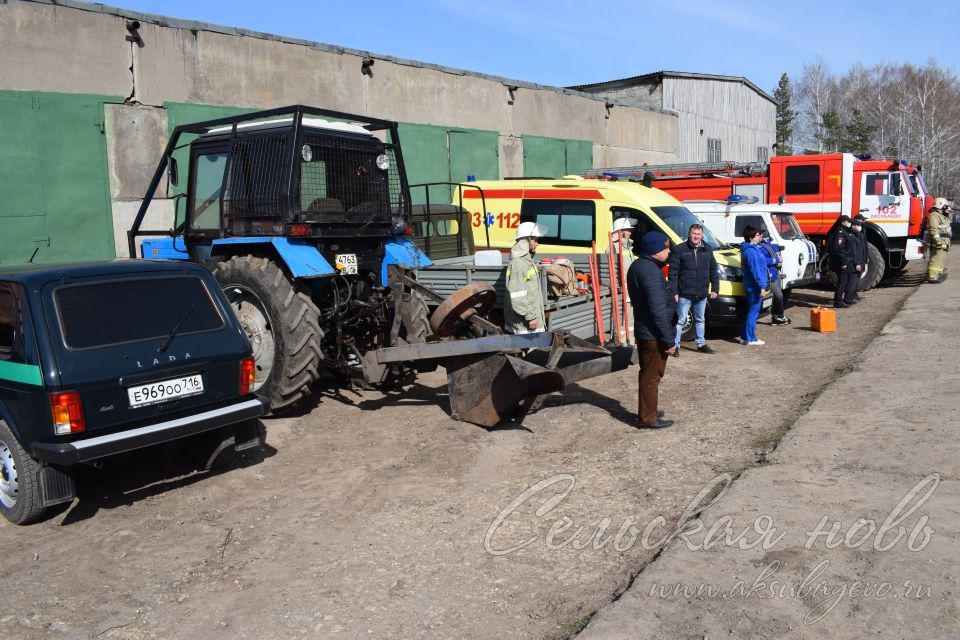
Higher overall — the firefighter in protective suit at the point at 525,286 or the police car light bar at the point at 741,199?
the police car light bar at the point at 741,199

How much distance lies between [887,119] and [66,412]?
5020cm

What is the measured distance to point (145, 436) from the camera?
5000mm

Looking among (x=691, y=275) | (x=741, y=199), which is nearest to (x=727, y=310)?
(x=691, y=275)

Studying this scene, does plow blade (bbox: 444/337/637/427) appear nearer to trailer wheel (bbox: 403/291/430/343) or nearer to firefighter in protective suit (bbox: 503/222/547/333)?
trailer wheel (bbox: 403/291/430/343)

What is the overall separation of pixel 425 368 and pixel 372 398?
24.6 inches

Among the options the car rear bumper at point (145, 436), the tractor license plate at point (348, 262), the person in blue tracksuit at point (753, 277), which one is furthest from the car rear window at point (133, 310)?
the person in blue tracksuit at point (753, 277)

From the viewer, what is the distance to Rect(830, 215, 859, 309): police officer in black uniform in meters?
13.5

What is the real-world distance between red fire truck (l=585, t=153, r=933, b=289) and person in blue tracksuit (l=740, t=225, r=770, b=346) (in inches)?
217

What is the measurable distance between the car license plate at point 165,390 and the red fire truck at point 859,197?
12313 millimetres

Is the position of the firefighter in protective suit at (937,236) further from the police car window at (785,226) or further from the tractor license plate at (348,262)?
the tractor license plate at (348,262)

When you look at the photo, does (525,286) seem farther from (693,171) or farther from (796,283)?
(693,171)

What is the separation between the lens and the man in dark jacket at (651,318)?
21.5 feet

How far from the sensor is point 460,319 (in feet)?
24.2

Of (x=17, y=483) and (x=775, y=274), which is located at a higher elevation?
(x=775, y=274)
